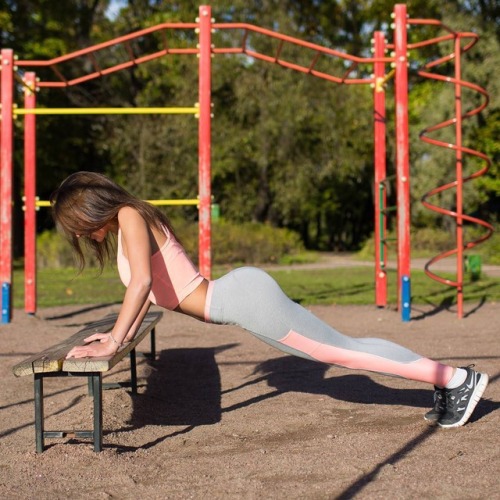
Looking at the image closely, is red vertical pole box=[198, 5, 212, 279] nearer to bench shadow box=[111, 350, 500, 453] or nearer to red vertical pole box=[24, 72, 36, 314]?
red vertical pole box=[24, 72, 36, 314]

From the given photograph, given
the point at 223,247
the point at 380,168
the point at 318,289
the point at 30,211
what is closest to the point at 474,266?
the point at 318,289

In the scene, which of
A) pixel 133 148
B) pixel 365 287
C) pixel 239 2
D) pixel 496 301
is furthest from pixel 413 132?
pixel 496 301

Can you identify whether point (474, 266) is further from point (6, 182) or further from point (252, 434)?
point (252, 434)

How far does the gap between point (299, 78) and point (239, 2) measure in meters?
3.56

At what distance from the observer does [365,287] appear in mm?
14867

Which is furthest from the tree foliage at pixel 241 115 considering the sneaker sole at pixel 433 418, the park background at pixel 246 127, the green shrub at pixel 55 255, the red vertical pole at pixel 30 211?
the sneaker sole at pixel 433 418

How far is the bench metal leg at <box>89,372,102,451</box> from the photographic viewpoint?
12.8 feet

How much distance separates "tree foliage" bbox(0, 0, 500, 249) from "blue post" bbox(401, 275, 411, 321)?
59.5ft

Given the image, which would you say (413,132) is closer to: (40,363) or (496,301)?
(496,301)

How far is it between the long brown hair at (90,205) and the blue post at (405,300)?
5.85 meters

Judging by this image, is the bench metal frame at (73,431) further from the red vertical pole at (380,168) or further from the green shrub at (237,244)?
the green shrub at (237,244)

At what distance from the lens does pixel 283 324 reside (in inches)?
152

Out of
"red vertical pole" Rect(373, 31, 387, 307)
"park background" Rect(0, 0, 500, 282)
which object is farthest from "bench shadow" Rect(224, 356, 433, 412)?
"park background" Rect(0, 0, 500, 282)

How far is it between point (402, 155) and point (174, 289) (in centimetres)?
609
